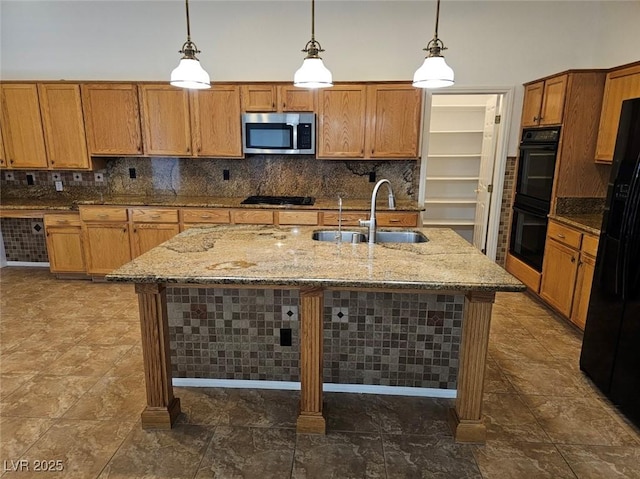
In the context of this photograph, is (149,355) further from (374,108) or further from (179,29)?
(179,29)

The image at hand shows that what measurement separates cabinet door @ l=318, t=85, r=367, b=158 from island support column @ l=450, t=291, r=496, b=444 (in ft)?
8.61

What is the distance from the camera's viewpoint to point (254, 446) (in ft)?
6.72

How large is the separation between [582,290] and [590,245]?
0.37m

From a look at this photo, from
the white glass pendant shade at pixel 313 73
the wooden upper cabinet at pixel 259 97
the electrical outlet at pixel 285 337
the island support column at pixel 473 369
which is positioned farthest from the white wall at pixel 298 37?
the island support column at pixel 473 369

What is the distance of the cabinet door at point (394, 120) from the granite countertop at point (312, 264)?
1846 mm

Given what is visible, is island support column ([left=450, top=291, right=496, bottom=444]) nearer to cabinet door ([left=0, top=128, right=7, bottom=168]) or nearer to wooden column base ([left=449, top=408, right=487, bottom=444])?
wooden column base ([left=449, top=408, right=487, bottom=444])

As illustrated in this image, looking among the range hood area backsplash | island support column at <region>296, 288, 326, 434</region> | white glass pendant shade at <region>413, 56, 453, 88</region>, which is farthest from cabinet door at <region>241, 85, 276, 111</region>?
island support column at <region>296, 288, 326, 434</region>

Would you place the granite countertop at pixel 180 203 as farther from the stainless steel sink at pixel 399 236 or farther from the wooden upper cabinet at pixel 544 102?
the wooden upper cabinet at pixel 544 102

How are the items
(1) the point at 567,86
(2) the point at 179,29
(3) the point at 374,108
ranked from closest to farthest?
1. (1) the point at 567,86
2. (3) the point at 374,108
3. (2) the point at 179,29

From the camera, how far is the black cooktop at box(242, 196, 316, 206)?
428 centimetres

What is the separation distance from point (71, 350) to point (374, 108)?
347 cm

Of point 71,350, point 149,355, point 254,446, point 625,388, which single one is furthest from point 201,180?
point 625,388

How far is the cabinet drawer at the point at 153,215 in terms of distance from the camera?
422 centimetres

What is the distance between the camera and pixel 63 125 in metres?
4.33
